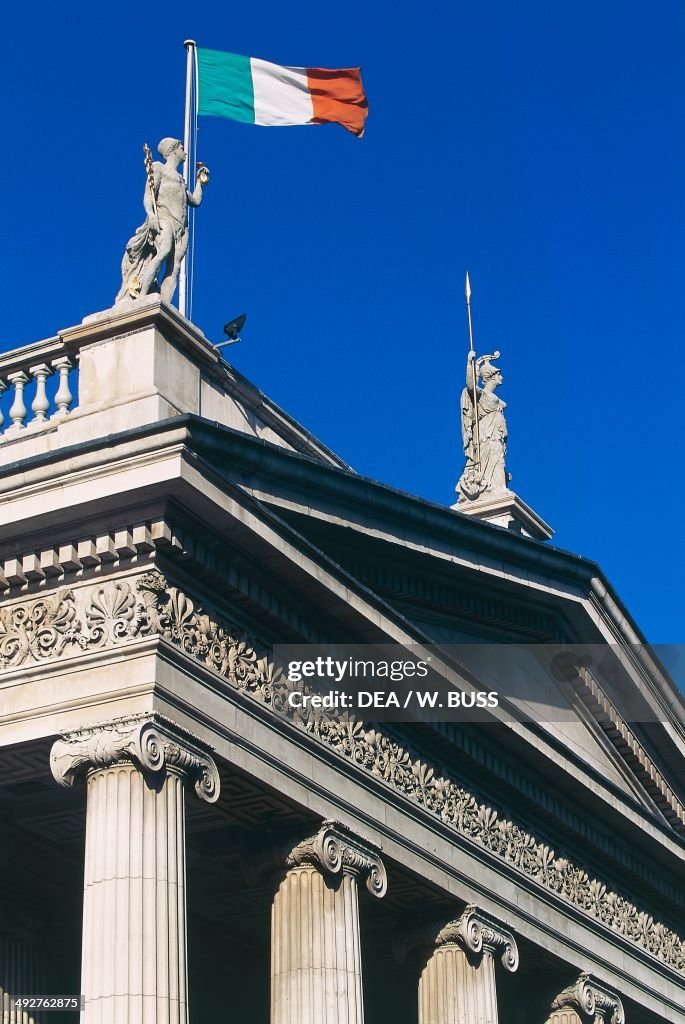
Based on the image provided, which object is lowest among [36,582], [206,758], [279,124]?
[206,758]

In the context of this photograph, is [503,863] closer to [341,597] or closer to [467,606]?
[467,606]

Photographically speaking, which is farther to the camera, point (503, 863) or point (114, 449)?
point (503, 863)

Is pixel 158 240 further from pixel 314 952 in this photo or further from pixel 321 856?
pixel 314 952

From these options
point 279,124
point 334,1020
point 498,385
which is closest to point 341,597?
point 334,1020

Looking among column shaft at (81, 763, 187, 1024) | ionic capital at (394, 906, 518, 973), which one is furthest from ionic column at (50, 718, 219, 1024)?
ionic capital at (394, 906, 518, 973)

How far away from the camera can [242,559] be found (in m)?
21.8

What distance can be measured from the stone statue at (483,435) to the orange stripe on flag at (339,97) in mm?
7100

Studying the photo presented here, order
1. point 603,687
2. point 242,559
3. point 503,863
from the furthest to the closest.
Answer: point 603,687, point 503,863, point 242,559

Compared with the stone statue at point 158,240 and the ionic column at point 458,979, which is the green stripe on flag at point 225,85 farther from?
the ionic column at point 458,979

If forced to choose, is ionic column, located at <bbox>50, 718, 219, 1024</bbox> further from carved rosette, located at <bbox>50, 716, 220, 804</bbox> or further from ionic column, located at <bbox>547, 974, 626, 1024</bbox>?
ionic column, located at <bbox>547, 974, 626, 1024</bbox>

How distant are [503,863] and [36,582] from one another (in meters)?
9.79

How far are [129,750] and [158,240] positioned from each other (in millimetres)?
6684

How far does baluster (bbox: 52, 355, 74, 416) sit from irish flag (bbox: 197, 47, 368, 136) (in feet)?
22.3

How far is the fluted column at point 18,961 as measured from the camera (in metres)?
24.3
